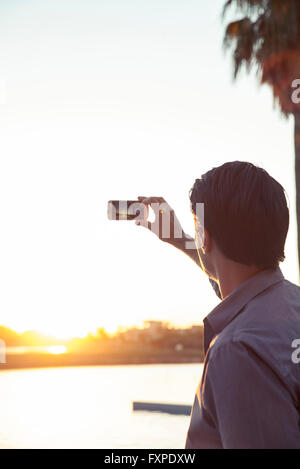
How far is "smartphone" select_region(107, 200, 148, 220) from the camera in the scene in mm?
1821

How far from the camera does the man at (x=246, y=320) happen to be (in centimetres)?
A: 87

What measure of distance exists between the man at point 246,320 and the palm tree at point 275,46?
23.0ft

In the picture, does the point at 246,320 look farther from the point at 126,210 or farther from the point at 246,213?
the point at 126,210

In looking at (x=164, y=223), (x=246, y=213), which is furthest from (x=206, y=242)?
(x=164, y=223)

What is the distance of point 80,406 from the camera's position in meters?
10.4

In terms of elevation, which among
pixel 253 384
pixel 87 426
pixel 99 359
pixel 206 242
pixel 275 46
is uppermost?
pixel 275 46

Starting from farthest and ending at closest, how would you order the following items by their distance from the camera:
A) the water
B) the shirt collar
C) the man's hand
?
the water
the man's hand
the shirt collar

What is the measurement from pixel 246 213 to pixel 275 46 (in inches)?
323

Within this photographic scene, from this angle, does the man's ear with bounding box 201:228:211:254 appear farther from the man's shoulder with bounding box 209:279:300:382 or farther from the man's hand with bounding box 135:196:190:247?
the man's hand with bounding box 135:196:190:247

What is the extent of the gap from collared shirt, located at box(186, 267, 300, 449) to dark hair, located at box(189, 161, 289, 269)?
101mm

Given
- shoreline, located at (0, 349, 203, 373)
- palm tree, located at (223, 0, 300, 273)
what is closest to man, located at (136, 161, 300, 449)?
palm tree, located at (223, 0, 300, 273)

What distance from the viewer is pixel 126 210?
1.86 m

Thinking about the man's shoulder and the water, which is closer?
the man's shoulder
